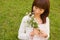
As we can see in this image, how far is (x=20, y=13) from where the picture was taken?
4.22m

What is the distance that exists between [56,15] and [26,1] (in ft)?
2.52

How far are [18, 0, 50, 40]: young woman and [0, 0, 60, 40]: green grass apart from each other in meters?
0.96

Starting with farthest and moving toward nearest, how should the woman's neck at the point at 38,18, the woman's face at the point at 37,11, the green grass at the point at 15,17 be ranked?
the green grass at the point at 15,17 < the woman's neck at the point at 38,18 < the woman's face at the point at 37,11

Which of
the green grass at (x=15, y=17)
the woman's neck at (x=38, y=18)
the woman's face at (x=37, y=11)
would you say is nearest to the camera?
the woman's face at (x=37, y=11)

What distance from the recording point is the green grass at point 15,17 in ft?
12.1

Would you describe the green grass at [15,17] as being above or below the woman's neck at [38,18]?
below

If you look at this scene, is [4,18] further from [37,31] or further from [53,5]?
[37,31]

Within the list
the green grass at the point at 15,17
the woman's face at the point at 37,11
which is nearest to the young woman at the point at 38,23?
the woman's face at the point at 37,11

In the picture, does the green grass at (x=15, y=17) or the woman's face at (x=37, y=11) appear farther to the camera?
the green grass at (x=15, y=17)

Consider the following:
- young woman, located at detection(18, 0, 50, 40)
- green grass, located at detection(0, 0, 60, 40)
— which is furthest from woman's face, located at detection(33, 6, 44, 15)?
green grass, located at detection(0, 0, 60, 40)

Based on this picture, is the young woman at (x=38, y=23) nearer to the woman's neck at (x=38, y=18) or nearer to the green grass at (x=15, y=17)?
the woman's neck at (x=38, y=18)

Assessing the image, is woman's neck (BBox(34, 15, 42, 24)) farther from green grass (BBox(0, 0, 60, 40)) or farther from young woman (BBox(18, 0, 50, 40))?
green grass (BBox(0, 0, 60, 40))

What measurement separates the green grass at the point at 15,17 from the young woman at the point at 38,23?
96cm

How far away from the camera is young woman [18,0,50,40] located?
246 centimetres
